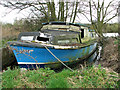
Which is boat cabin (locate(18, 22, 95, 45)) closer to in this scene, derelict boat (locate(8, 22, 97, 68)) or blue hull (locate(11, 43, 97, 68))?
derelict boat (locate(8, 22, 97, 68))

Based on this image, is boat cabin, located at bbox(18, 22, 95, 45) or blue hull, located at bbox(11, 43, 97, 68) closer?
blue hull, located at bbox(11, 43, 97, 68)

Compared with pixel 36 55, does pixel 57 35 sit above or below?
above

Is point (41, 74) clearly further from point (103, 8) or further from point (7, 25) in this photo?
point (103, 8)

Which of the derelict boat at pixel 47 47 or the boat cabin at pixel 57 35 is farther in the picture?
the boat cabin at pixel 57 35

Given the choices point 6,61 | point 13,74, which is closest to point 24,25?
point 6,61

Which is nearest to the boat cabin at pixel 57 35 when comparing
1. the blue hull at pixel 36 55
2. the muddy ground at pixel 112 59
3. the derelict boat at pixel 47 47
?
the derelict boat at pixel 47 47

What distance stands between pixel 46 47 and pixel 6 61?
3.71 meters

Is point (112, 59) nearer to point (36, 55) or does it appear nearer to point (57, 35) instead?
point (57, 35)

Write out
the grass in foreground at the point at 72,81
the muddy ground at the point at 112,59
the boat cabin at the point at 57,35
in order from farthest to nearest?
the boat cabin at the point at 57,35 → the muddy ground at the point at 112,59 → the grass in foreground at the point at 72,81

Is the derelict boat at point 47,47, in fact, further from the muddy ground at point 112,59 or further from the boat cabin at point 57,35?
the muddy ground at point 112,59

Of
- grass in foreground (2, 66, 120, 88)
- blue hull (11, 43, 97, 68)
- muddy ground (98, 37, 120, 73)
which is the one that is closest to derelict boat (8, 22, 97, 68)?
blue hull (11, 43, 97, 68)

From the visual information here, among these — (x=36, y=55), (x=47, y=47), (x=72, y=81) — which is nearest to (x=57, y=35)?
(x=47, y=47)

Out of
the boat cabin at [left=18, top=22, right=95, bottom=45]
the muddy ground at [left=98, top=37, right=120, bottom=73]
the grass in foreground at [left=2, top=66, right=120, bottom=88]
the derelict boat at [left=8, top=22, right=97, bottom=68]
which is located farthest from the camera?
the boat cabin at [left=18, top=22, right=95, bottom=45]

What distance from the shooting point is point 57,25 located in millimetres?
7332
